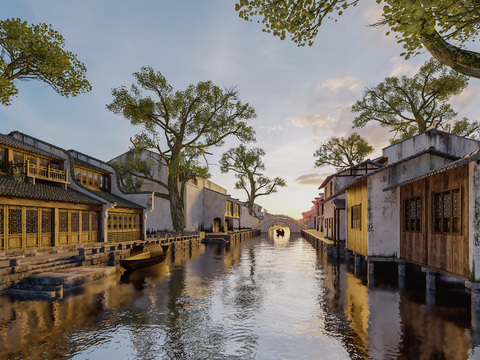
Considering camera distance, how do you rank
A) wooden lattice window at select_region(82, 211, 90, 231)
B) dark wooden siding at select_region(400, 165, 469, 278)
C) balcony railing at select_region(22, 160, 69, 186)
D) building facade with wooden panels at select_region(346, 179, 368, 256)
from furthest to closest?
1. wooden lattice window at select_region(82, 211, 90, 231)
2. balcony railing at select_region(22, 160, 69, 186)
3. building facade with wooden panels at select_region(346, 179, 368, 256)
4. dark wooden siding at select_region(400, 165, 469, 278)

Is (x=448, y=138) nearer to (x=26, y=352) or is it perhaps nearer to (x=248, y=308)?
(x=248, y=308)

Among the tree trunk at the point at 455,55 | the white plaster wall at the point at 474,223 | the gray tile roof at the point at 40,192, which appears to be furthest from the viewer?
the gray tile roof at the point at 40,192

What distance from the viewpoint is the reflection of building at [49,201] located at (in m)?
17.9

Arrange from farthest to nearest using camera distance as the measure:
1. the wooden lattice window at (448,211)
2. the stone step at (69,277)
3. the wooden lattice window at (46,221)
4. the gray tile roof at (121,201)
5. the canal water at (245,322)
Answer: the gray tile roof at (121,201)
the wooden lattice window at (46,221)
the stone step at (69,277)
the wooden lattice window at (448,211)
the canal water at (245,322)

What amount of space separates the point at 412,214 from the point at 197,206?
3625 centimetres

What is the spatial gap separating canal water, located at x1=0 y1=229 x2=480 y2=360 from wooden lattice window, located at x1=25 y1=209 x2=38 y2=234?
652cm

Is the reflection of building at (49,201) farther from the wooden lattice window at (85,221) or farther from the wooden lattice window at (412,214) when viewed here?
the wooden lattice window at (412,214)

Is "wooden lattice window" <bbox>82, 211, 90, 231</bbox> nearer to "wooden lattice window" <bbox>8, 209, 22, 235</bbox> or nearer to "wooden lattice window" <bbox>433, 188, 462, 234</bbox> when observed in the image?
"wooden lattice window" <bbox>8, 209, 22, 235</bbox>

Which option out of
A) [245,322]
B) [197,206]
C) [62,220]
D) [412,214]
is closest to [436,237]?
[412,214]

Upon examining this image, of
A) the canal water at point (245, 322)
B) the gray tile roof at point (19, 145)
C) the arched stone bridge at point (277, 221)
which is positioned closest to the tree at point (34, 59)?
the gray tile roof at point (19, 145)

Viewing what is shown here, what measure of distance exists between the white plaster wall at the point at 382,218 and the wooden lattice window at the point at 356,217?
7.06 feet

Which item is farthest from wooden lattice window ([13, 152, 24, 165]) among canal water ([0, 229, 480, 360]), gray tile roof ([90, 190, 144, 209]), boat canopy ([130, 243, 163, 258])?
canal water ([0, 229, 480, 360])

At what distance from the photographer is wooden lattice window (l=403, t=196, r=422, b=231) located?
13676 millimetres

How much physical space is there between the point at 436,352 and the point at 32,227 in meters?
19.5
